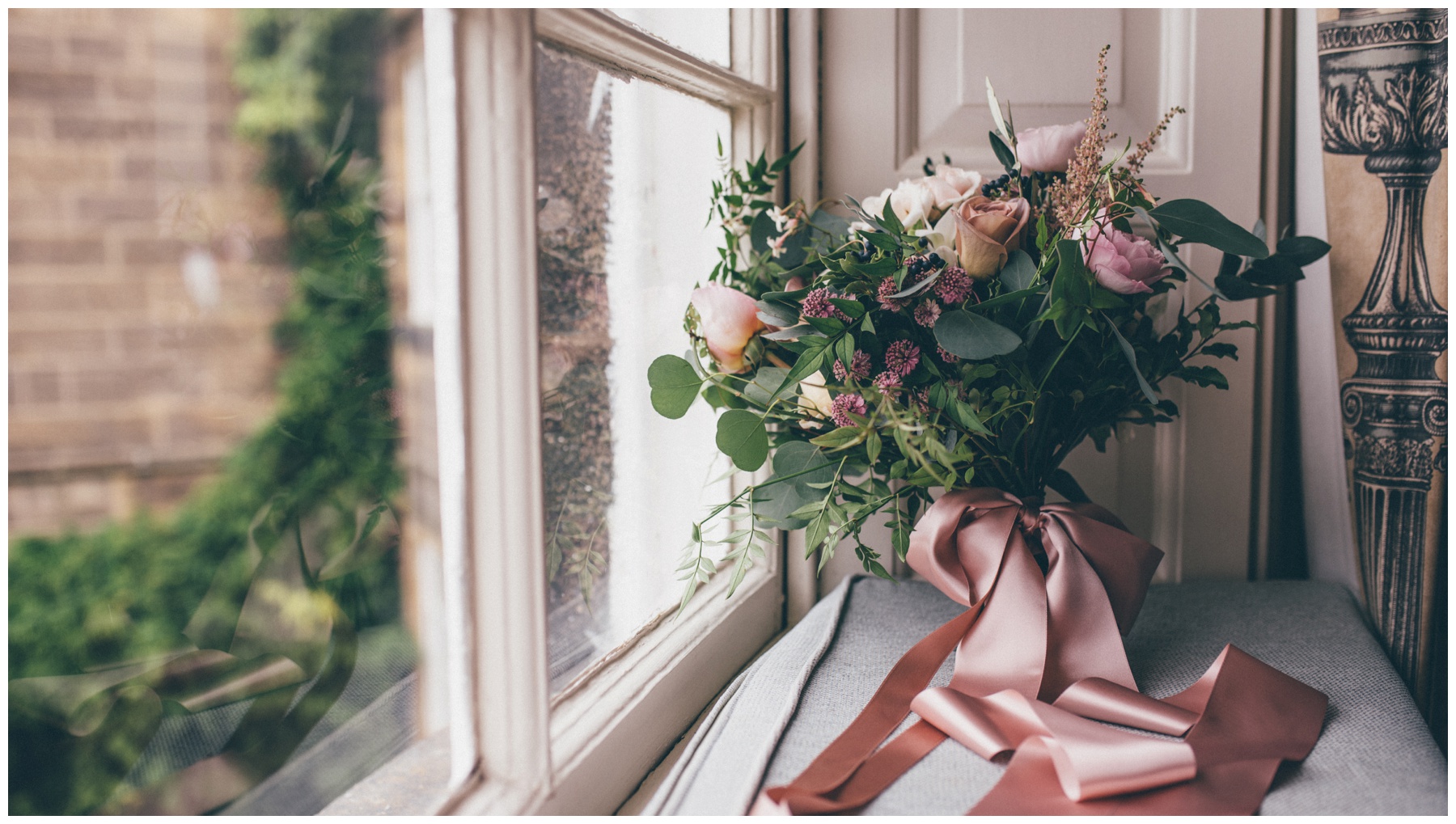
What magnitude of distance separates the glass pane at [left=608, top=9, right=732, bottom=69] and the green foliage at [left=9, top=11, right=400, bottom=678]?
1.06 feet

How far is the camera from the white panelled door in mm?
1008

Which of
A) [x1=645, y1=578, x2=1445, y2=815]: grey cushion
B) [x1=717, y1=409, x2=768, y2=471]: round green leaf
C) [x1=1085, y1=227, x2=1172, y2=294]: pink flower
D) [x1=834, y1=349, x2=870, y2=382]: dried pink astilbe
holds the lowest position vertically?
[x1=645, y1=578, x2=1445, y2=815]: grey cushion

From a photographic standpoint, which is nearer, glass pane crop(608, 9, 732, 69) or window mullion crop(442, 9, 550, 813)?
window mullion crop(442, 9, 550, 813)

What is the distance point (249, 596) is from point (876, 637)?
587 mm

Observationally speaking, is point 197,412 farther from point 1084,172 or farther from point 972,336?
point 1084,172

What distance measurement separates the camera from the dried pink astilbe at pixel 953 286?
66 centimetres

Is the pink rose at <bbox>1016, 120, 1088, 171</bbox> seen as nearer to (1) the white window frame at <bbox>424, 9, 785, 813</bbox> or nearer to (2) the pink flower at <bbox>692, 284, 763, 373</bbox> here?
(2) the pink flower at <bbox>692, 284, 763, 373</bbox>

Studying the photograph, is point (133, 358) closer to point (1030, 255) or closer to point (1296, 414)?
point (1030, 255)

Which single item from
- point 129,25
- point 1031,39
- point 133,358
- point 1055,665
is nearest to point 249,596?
point 133,358

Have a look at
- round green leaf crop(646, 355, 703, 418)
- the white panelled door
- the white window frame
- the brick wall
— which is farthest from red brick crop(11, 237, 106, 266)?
the white panelled door

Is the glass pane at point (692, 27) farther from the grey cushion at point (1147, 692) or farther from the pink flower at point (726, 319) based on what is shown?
the grey cushion at point (1147, 692)

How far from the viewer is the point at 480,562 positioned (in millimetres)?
524

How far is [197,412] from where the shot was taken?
1.31 feet

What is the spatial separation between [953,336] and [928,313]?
0.15ft
